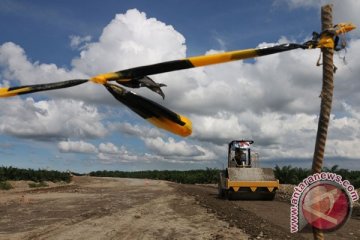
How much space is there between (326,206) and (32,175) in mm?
48431

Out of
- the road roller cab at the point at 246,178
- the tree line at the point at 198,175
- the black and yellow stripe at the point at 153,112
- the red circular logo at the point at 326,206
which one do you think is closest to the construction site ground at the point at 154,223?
the road roller cab at the point at 246,178

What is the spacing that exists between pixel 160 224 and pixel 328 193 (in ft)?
32.0

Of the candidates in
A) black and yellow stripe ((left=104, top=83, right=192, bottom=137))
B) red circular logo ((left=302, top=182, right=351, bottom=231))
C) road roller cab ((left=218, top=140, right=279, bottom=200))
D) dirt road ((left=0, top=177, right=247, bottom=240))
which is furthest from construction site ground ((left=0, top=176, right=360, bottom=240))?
black and yellow stripe ((left=104, top=83, right=192, bottom=137))

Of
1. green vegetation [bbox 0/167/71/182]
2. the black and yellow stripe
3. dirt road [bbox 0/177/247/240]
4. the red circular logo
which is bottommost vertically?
dirt road [bbox 0/177/247/240]

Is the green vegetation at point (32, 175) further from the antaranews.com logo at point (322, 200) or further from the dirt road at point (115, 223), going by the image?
the antaranews.com logo at point (322, 200)

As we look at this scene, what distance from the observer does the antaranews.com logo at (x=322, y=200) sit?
3.59 metres

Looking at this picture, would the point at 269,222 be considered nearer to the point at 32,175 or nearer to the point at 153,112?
the point at 153,112

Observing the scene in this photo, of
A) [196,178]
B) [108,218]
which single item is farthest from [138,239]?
[196,178]

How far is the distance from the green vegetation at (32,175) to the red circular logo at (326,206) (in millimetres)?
43327

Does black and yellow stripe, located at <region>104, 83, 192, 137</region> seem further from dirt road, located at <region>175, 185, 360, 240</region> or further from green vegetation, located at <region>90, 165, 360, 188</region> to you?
green vegetation, located at <region>90, 165, 360, 188</region>

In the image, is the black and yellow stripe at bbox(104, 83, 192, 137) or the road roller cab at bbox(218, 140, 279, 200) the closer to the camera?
the black and yellow stripe at bbox(104, 83, 192, 137)

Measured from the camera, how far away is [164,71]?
3295 millimetres

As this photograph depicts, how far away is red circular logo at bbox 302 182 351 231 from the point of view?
3.66 m

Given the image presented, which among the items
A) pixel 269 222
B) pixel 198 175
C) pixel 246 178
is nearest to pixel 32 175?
pixel 198 175
